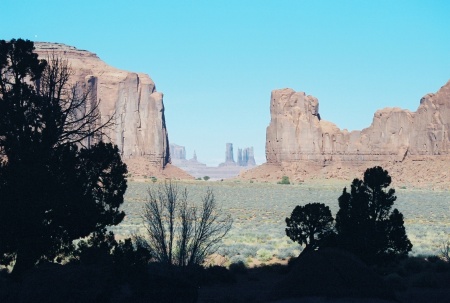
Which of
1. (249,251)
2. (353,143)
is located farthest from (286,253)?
(353,143)

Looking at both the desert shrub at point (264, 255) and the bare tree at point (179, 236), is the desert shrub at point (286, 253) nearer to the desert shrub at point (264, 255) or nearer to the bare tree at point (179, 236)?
the desert shrub at point (264, 255)

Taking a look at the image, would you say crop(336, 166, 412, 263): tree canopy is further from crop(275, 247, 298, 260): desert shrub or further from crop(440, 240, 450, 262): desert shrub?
crop(275, 247, 298, 260): desert shrub

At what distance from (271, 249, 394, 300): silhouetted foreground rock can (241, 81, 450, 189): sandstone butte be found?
11176cm

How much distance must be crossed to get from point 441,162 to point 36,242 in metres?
122

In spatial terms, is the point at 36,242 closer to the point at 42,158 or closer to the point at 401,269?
the point at 42,158

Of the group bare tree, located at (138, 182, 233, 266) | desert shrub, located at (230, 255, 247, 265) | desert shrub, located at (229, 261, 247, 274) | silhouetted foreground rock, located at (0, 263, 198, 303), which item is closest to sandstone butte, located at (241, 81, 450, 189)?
desert shrub, located at (230, 255, 247, 265)

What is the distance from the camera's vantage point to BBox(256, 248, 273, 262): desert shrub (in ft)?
101

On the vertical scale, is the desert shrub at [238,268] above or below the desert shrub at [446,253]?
below

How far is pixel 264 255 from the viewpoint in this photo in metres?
31.3

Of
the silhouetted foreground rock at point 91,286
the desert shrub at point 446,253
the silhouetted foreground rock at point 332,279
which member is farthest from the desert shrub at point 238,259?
the silhouetted foreground rock at point 91,286

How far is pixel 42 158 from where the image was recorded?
17266 millimetres

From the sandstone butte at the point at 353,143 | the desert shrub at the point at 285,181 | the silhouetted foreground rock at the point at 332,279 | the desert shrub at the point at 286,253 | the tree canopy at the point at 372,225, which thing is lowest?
the desert shrub at the point at 286,253

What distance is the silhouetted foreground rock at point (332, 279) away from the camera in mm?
17156

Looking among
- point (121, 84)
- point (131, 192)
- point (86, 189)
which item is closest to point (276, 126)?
point (121, 84)
